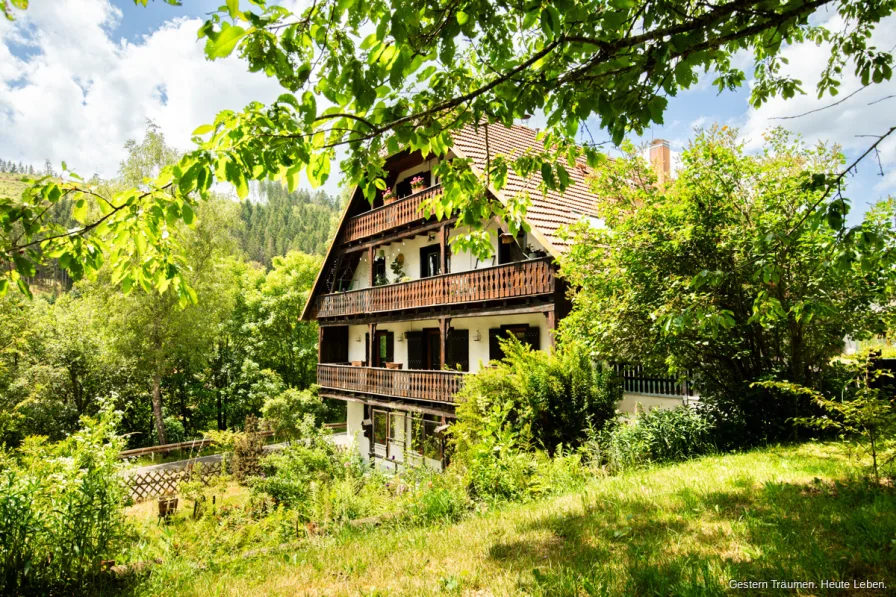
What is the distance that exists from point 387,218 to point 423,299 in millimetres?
3481

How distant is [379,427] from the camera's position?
1884 cm

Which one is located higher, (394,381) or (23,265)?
(23,265)

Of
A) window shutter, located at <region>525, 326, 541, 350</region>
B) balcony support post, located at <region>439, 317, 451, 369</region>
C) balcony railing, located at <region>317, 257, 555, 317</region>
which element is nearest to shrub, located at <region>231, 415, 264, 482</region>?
balcony railing, located at <region>317, 257, 555, 317</region>

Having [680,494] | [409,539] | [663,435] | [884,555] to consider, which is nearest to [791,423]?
[663,435]

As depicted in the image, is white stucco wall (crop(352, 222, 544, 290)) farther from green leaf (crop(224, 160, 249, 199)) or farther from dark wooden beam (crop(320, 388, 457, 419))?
green leaf (crop(224, 160, 249, 199))

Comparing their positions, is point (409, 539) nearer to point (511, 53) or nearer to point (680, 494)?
point (680, 494)

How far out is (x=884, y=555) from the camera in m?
2.88

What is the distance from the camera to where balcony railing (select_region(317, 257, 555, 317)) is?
470 inches

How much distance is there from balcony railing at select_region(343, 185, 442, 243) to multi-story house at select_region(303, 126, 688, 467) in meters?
0.05

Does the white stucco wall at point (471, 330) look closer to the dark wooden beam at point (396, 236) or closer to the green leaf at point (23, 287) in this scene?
the dark wooden beam at point (396, 236)

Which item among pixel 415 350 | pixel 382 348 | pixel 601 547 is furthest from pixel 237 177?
pixel 382 348

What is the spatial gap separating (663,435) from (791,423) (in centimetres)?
189

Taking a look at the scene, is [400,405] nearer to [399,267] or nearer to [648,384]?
[399,267]

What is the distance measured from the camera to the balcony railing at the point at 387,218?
15.6 metres
